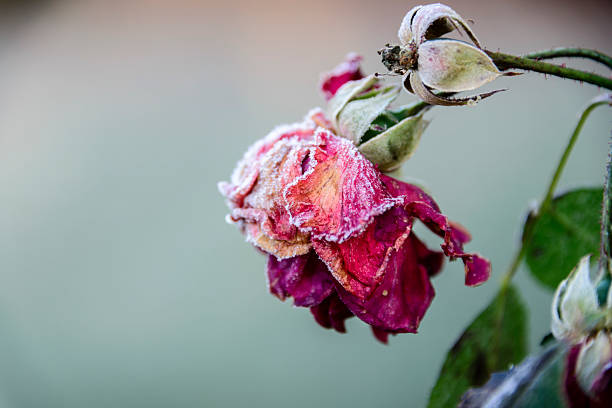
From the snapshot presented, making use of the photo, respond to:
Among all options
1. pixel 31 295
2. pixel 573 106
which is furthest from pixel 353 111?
pixel 31 295

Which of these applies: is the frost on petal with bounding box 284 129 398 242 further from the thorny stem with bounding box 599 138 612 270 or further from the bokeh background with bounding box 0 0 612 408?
the bokeh background with bounding box 0 0 612 408

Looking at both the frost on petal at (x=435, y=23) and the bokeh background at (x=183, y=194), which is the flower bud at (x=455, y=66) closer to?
the frost on petal at (x=435, y=23)

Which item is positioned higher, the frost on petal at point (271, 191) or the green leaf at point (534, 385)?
the frost on petal at point (271, 191)

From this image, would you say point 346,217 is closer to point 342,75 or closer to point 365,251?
point 365,251

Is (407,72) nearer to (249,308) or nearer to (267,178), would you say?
(267,178)

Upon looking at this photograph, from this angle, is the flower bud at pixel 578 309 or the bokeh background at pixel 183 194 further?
the bokeh background at pixel 183 194

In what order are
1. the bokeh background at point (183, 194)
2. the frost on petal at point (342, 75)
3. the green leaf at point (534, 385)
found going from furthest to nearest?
the bokeh background at point (183, 194) < the frost on petal at point (342, 75) < the green leaf at point (534, 385)

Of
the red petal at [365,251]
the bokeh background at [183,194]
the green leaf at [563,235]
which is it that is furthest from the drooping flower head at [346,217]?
the bokeh background at [183,194]
